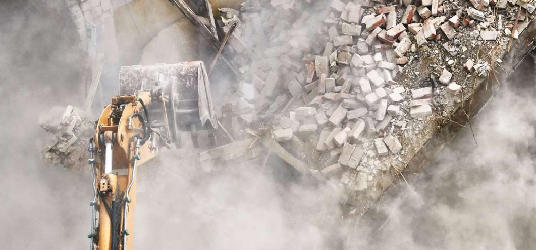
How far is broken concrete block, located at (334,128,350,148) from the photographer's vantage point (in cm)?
581

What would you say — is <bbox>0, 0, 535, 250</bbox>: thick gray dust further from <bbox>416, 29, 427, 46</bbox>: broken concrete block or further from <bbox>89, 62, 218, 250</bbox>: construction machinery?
<bbox>89, 62, 218, 250</bbox>: construction machinery

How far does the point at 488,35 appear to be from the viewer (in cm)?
595

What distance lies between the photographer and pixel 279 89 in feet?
22.5

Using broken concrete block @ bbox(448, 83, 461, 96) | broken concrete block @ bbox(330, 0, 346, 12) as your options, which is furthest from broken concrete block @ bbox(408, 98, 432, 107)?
broken concrete block @ bbox(330, 0, 346, 12)

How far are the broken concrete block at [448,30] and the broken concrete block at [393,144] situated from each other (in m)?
1.59

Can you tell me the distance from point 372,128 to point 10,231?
5593mm

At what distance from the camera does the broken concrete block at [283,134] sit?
6.04m

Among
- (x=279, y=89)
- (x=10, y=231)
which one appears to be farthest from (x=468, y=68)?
(x=10, y=231)

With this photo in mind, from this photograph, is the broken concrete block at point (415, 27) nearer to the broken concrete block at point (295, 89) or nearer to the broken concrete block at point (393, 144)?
the broken concrete block at point (393, 144)

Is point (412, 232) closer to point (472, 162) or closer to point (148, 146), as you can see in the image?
point (472, 162)

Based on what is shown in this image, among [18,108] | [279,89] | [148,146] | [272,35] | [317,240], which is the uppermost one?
[272,35]

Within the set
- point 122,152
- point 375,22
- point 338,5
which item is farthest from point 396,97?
point 122,152

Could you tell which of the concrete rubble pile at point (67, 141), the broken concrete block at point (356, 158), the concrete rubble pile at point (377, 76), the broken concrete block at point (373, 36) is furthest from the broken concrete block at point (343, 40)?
the concrete rubble pile at point (67, 141)

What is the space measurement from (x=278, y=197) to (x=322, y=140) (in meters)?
1.01
